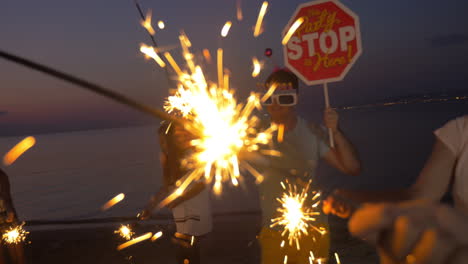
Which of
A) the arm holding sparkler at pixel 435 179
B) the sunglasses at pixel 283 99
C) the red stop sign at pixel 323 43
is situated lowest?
the arm holding sparkler at pixel 435 179

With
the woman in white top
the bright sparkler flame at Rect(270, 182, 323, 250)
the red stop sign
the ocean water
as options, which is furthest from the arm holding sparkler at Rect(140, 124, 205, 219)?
the ocean water

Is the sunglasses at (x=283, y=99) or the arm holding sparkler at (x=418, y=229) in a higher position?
the sunglasses at (x=283, y=99)

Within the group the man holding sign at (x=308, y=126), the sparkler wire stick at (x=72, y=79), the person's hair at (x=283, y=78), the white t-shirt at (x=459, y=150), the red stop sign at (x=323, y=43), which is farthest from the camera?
the red stop sign at (x=323, y=43)

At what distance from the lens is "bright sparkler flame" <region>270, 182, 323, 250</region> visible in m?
3.96

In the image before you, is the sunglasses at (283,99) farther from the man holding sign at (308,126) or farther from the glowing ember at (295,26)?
the glowing ember at (295,26)

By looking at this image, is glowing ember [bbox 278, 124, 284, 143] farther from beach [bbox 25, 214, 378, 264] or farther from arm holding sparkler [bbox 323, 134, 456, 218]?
beach [bbox 25, 214, 378, 264]

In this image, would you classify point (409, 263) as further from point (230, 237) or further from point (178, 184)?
point (230, 237)

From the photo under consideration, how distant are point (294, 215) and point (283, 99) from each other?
1.42 meters

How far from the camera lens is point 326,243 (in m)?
3.93

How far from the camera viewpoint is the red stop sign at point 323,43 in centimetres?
433

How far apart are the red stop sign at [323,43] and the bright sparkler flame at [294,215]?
5.14ft

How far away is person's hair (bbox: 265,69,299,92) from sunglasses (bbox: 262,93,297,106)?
183 millimetres

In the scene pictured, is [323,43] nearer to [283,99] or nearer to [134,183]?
[283,99]

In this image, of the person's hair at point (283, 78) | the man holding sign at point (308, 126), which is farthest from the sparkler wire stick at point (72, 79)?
the person's hair at point (283, 78)
